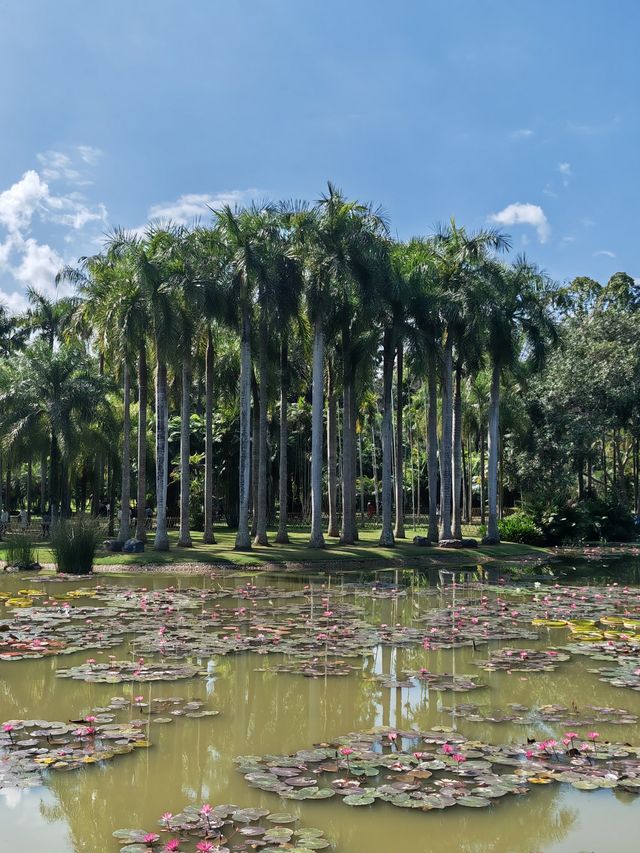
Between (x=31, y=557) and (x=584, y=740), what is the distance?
20.2 metres

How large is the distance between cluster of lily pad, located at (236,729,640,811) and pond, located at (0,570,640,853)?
0.05 metres

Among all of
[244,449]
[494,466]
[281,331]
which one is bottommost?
[494,466]

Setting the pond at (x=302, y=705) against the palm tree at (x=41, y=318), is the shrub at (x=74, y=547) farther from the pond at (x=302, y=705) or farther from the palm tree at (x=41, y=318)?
the palm tree at (x=41, y=318)

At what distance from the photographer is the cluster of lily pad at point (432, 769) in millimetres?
6469

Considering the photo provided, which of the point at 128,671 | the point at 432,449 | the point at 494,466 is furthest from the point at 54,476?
the point at 128,671

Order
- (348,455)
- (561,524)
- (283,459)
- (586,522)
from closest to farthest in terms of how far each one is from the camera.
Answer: (283,459), (348,455), (561,524), (586,522)

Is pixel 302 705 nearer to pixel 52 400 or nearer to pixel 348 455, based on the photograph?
pixel 348 455

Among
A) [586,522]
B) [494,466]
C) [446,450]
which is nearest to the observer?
[446,450]

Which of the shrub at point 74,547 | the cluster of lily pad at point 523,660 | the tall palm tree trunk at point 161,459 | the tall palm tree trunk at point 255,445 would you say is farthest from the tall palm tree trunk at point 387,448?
the cluster of lily pad at point 523,660

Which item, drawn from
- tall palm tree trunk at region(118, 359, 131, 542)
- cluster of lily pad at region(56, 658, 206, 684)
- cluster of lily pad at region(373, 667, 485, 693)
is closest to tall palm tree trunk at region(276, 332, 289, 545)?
tall palm tree trunk at region(118, 359, 131, 542)

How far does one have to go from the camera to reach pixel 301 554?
1093 inches

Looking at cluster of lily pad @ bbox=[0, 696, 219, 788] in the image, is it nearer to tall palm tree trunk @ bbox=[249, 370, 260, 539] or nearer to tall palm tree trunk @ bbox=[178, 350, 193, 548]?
tall palm tree trunk @ bbox=[178, 350, 193, 548]

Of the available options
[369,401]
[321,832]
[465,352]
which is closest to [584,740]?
[321,832]

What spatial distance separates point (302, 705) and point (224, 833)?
357 centimetres
